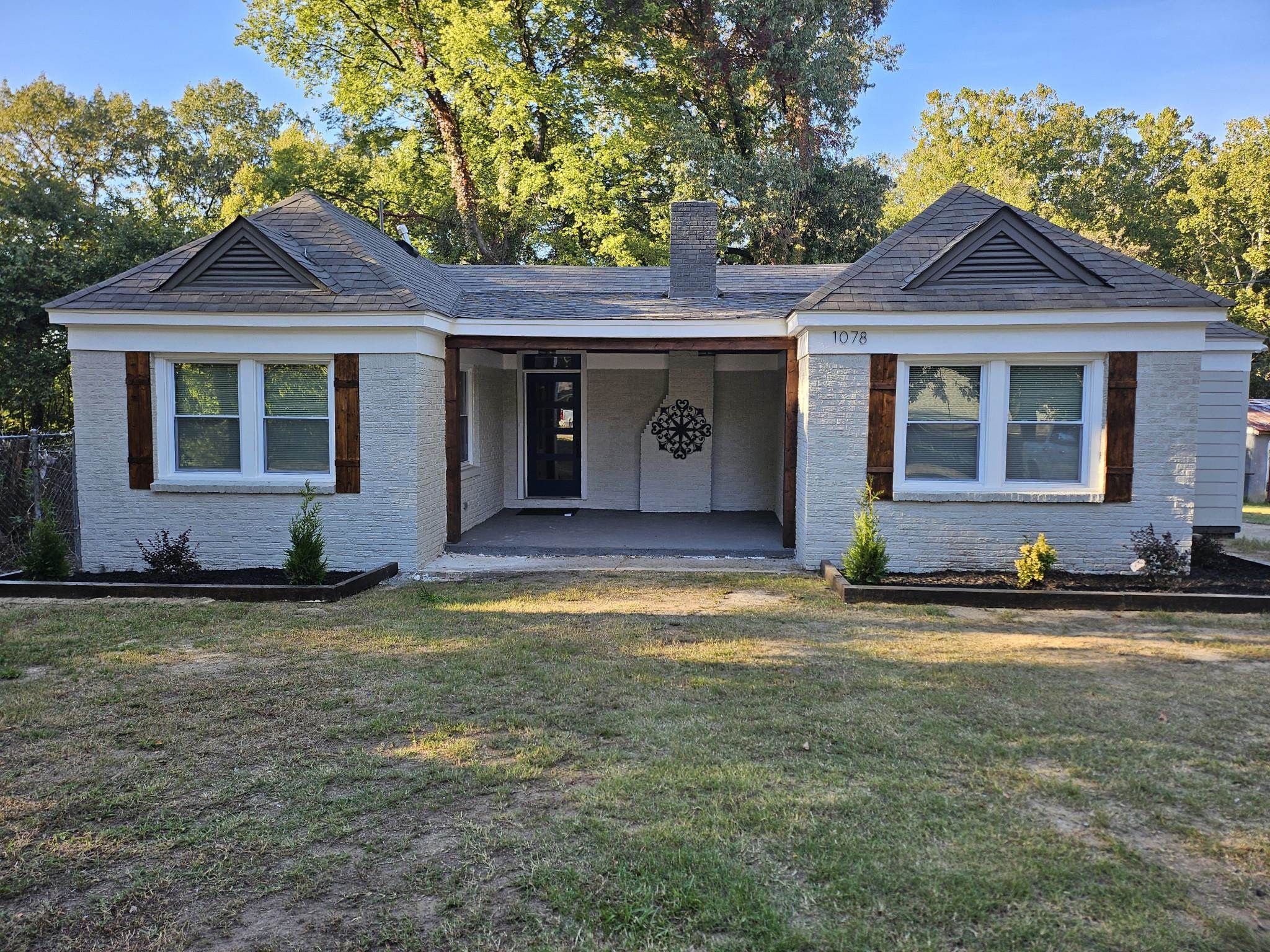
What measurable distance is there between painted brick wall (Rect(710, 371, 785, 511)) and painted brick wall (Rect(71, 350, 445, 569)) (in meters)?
5.65

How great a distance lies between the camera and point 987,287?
8977mm

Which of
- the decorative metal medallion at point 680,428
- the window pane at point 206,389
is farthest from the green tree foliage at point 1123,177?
the window pane at point 206,389

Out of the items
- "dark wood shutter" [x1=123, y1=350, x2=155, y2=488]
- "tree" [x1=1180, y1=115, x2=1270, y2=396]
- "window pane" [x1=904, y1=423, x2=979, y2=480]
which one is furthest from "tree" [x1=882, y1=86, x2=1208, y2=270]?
"dark wood shutter" [x1=123, y1=350, x2=155, y2=488]

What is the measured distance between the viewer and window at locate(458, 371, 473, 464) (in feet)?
38.4

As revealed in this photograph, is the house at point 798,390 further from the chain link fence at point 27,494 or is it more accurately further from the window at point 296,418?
the chain link fence at point 27,494

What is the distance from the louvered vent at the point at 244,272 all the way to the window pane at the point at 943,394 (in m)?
7.16

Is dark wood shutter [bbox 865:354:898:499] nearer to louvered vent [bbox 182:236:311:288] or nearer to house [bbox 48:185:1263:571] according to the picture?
house [bbox 48:185:1263:571]

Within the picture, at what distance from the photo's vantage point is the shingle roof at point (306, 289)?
9.13 meters

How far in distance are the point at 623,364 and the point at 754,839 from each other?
10630 mm

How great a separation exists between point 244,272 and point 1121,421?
1000 cm

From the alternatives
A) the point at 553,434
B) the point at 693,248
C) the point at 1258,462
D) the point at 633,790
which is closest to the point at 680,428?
the point at 553,434

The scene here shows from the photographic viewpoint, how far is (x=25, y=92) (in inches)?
1139

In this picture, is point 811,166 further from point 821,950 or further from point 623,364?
point 821,950

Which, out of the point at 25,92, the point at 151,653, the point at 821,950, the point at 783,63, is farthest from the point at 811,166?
the point at 25,92
